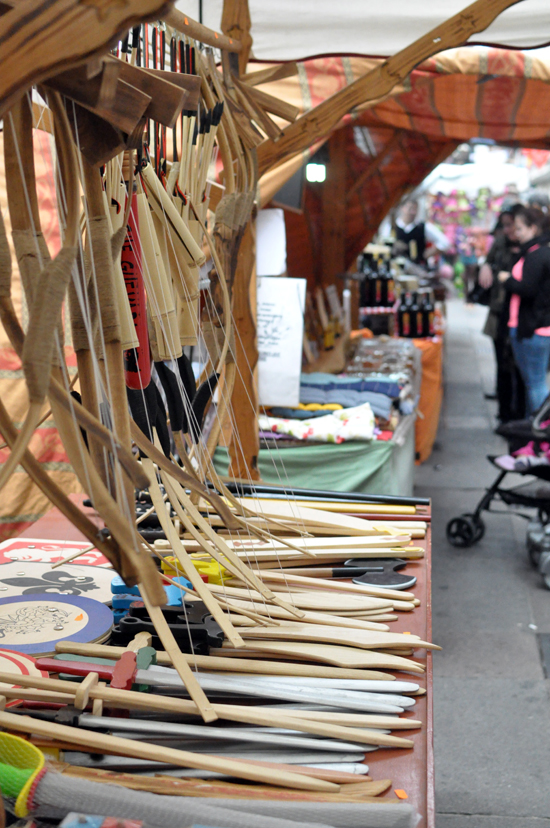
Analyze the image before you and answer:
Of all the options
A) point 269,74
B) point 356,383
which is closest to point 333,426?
point 356,383

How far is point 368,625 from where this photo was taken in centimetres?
127

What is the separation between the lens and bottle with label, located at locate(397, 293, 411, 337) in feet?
17.3

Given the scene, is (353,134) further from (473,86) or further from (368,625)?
(368,625)

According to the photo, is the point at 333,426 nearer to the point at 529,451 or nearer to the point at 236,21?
the point at 529,451

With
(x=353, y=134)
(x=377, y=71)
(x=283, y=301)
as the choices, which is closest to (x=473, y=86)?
(x=353, y=134)

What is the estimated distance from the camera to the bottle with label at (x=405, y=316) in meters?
5.26

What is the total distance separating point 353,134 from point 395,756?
443cm

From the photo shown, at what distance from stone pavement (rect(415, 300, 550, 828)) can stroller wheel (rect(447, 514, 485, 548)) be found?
0.15 ft

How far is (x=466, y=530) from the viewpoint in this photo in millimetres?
3695

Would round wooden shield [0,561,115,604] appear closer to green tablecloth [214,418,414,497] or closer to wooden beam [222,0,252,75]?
wooden beam [222,0,252,75]

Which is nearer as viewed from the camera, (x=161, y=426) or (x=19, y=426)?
(x=161, y=426)

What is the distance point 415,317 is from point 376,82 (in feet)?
10.6

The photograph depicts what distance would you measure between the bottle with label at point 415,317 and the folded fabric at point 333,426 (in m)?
2.17

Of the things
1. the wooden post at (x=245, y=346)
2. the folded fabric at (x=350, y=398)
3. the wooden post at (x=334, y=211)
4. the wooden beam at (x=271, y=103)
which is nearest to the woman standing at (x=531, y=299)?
the wooden post at (x=334, y=211)
